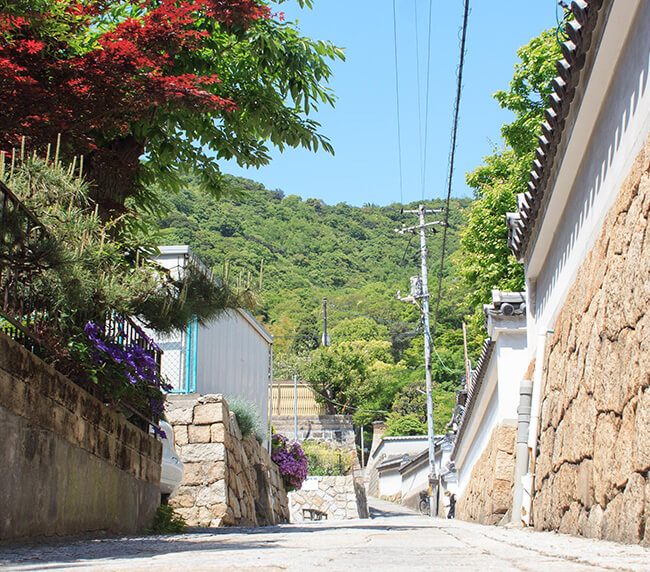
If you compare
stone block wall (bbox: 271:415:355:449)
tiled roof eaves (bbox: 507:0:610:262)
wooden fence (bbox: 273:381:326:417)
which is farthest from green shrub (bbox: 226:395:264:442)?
wooden fence (bbox: 273:381:326:417)

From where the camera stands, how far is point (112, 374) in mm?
6855

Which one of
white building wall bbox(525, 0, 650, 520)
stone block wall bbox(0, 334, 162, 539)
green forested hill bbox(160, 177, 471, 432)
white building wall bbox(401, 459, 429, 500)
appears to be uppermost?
green forested hill bbox(160, 177, 471, 432)

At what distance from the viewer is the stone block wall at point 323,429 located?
113ft

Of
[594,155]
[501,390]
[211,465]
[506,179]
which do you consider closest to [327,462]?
[506,179]

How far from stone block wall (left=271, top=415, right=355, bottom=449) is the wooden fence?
9.67 feet

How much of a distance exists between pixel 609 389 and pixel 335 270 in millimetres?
58853

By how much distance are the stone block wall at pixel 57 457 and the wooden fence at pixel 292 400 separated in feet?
101

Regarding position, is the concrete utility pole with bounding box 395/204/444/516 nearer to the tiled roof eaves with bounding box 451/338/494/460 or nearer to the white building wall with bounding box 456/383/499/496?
the white building wall with bounding box 456/383/499/496

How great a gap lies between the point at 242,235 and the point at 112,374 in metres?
48.9

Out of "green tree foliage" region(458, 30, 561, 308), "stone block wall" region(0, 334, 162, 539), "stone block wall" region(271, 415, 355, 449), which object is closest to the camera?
"stone block wall" region(0, 334, 162, 539)

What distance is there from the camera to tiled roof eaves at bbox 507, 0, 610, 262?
201 inches

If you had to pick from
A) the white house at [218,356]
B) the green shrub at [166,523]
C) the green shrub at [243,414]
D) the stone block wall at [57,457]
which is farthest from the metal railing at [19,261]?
the green shrub at [243,414]

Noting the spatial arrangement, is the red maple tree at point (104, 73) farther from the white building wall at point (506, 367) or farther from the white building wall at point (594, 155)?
the white building wall at point (506, 367)

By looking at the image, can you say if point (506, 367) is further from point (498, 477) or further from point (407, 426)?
point (407, 426)
